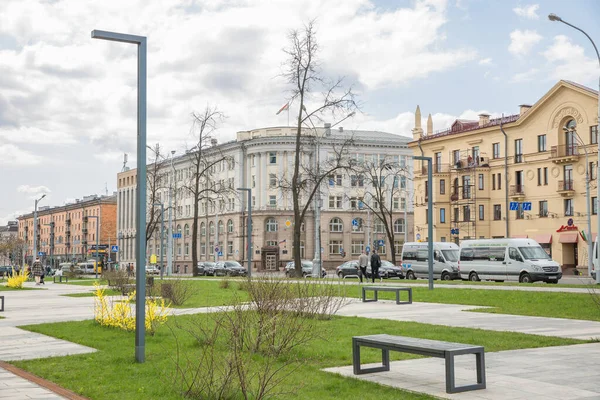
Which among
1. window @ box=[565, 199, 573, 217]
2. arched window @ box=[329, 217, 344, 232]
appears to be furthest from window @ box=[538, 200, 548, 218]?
arched window @ box=[329, 217, 344, 232]

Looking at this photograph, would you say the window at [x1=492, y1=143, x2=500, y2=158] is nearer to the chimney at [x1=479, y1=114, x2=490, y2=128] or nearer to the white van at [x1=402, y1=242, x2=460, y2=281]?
the chimney at [x1=479, y1=114, x2=490, y2=128]

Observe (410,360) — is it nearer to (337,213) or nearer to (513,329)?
(513,329)

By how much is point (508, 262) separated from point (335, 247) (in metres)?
51.1

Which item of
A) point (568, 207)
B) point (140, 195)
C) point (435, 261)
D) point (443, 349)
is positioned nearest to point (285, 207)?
point (568, 207)

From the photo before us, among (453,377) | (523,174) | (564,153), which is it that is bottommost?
(453,377)

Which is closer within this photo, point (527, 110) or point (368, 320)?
point (368, 320)

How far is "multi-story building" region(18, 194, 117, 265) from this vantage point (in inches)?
5586

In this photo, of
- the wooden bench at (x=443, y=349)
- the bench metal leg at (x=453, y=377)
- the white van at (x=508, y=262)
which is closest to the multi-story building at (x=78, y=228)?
the white van at (x=508, y=262)

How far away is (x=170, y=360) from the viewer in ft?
35.5

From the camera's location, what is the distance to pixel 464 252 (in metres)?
44.2

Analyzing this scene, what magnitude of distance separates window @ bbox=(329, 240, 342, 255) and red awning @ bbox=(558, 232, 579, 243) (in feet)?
119

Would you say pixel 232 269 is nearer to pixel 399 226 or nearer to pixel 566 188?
pixel 566 188

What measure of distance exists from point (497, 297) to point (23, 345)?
16461 mm

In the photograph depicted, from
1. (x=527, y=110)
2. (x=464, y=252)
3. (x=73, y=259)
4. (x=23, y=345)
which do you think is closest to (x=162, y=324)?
(x=23, y=345)
